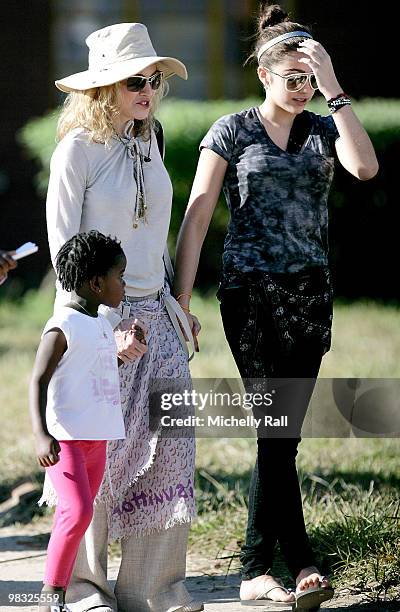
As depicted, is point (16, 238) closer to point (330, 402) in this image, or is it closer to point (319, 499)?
point (330, 402)

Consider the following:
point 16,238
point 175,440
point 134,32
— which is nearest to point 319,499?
point 175,440

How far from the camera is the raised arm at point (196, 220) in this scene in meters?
3.93

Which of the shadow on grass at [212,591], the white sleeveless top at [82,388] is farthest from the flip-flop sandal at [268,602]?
the white sleeveless top at [82,388]

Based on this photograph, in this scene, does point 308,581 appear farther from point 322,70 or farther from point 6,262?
point 322,70

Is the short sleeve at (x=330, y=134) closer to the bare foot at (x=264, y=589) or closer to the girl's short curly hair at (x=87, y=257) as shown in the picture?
the girl's short curly hair at (x=87, y=257)

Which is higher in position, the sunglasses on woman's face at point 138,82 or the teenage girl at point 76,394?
the sunglasses on woman's face at point 138,82

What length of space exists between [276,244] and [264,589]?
1130 mm

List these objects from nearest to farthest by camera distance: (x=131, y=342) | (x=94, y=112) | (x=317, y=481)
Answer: (x=131, y=342) → (x=94, y=112) → (x=317, y=481)

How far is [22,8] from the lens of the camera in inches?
473

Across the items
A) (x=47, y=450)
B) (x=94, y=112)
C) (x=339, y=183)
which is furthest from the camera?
(x=339, y=183)

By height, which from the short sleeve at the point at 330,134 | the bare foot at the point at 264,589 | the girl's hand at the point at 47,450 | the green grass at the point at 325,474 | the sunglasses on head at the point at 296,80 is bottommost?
the green grass at the point at 325,474

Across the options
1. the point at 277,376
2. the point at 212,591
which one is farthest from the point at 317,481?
the point at 277,376

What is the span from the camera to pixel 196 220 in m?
3.98

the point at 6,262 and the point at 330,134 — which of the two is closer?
the point at 6,262
